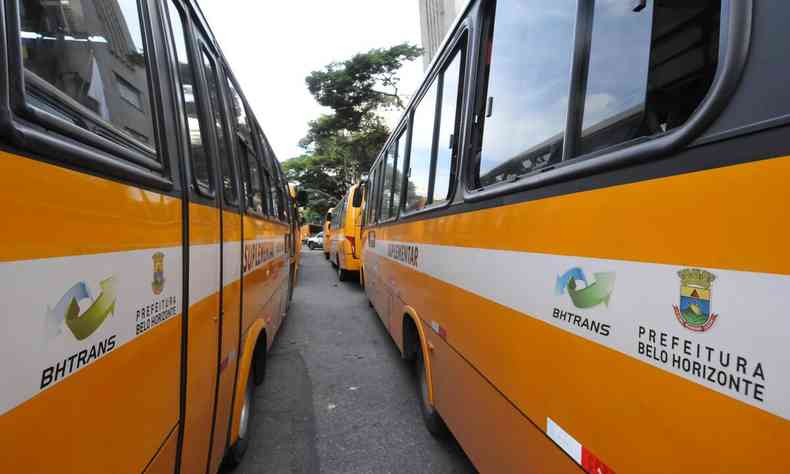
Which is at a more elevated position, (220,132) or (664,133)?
(220,132)

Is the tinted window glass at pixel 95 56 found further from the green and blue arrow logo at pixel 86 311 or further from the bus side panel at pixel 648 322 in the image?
the bus side panel at pixel 648 322

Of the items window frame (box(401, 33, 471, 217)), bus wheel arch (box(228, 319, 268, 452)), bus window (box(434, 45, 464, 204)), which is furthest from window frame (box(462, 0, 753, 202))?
bus wheel arch (box(228, 319, 268, 452))

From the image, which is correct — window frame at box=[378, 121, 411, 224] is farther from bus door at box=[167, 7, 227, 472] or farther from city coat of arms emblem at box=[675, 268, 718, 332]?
city coat of arms emblem at box=[675, 268, 718, 332]

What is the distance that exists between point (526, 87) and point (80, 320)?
1973 mm

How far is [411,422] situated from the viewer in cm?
370

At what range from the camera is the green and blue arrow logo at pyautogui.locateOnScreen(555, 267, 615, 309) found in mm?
1271

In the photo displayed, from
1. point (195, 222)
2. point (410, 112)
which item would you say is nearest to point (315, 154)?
point (410, 112)

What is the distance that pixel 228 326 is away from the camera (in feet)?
8.04

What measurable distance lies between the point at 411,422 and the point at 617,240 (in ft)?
9.90

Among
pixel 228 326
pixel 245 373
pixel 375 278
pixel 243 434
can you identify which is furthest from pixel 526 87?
pixel 375 278

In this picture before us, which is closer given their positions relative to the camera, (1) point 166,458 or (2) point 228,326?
(1) point 166,458

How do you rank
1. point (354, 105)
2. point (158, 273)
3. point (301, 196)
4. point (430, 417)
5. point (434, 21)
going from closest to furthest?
point (158, 273) < point (430, 417) < point (301, 196) < point (434, 21) < point (354, 105)

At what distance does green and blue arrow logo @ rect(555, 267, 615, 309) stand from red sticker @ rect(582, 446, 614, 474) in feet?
1.57

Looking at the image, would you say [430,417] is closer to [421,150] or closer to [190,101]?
[421,150]
